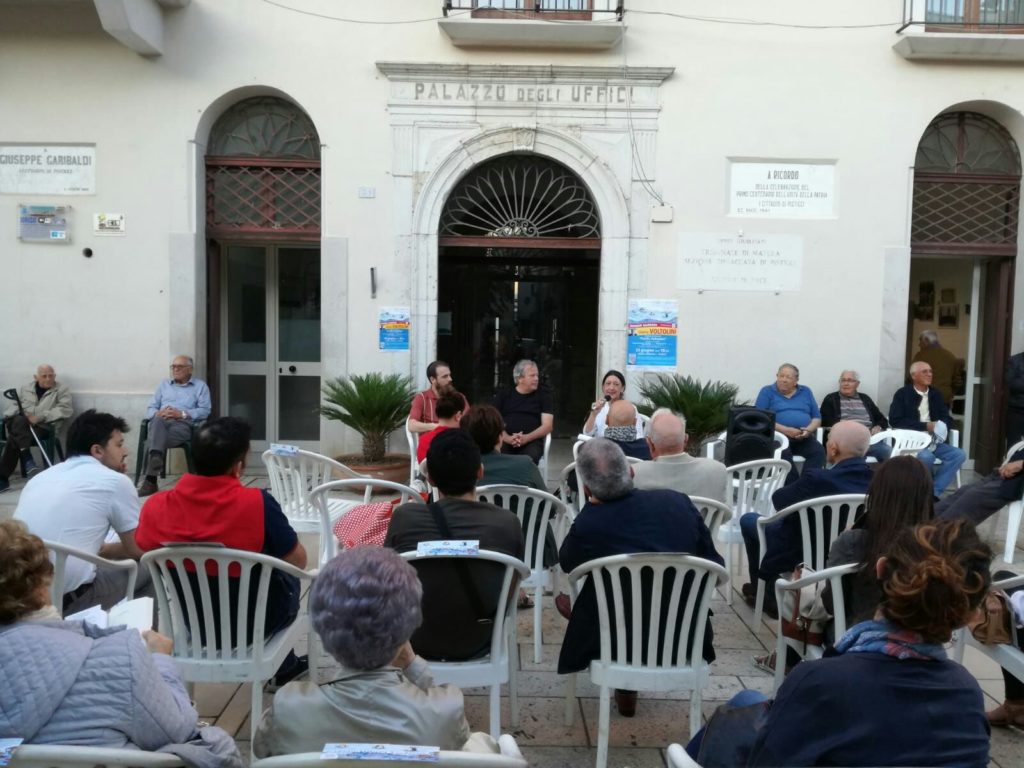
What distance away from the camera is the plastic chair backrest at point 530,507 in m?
3.63

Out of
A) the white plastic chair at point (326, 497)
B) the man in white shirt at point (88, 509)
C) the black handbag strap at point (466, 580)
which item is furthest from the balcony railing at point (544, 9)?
the black handbag strap at point (466, 580)

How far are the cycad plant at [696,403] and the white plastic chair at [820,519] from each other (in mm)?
3262

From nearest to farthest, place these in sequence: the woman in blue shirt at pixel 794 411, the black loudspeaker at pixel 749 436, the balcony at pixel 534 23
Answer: the black loudspeaker at pixel 749 436 → the woman in blue shirt at pixel 794 411 → the balcony at pixel 534 23

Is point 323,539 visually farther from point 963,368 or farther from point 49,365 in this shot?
point 963,368

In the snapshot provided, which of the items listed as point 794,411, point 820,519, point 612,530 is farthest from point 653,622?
point 794,411

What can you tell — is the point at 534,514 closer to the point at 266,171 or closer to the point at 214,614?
the point at 214,614

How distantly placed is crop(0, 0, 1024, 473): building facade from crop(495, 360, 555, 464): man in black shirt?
158cm

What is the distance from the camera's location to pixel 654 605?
2645 millimetres

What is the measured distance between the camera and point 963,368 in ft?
28.1

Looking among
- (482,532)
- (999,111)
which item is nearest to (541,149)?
(999,111)

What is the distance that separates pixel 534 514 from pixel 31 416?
5.60 meters

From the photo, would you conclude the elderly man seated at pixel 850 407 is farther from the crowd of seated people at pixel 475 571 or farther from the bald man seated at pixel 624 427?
the bald man seated at pixel 624 427

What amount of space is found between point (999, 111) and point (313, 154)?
648 cm

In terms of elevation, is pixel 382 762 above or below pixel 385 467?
above
